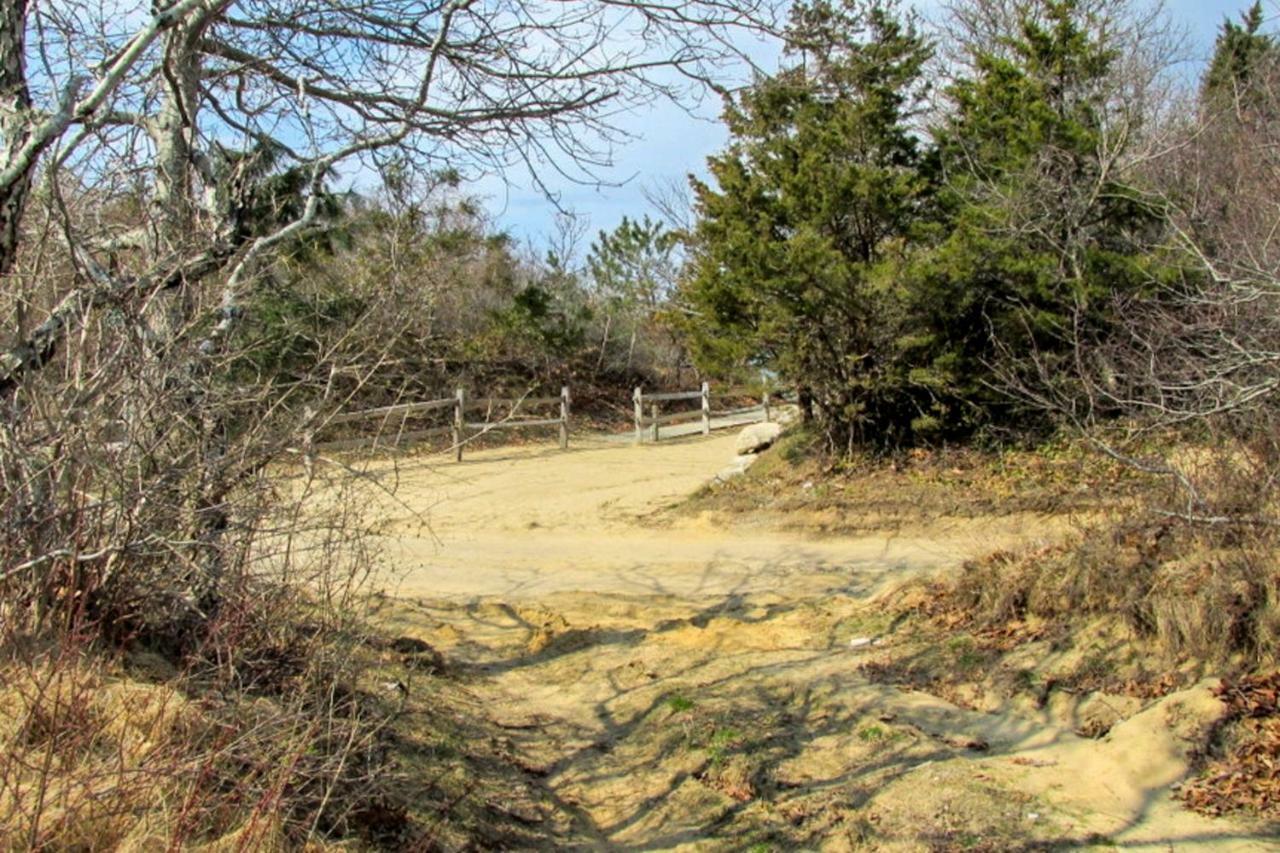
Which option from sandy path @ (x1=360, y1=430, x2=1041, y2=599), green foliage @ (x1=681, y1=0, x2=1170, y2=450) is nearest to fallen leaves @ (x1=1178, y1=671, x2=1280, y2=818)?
sandy path @ (x1=360, y1=430, x2=1041, y2=599)

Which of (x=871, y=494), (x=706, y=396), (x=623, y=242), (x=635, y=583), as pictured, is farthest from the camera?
(x=623, y=242)

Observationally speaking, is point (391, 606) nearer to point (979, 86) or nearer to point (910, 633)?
point (910, 633)

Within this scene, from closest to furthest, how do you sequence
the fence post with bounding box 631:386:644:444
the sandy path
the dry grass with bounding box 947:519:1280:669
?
the dry grass with bounding box 947:519:1280:669 → the sandy path → the fence post with bounding box 631:386:644:444

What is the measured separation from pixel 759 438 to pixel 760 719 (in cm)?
1124

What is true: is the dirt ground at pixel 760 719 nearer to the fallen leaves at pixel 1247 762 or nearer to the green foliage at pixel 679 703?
the green foliage at pixel 679 703

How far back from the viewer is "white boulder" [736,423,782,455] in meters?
17.2

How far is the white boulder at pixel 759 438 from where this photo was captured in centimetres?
1717

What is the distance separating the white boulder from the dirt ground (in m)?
5.35

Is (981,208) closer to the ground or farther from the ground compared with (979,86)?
closer to the ground

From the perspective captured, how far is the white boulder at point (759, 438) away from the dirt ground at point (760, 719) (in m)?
5.35

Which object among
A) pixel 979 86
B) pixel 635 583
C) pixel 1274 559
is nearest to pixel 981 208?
Result: pixel 979 86

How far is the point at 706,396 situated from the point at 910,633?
18495 millimetres

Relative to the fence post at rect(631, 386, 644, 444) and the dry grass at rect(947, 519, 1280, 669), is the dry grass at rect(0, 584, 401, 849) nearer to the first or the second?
the dry grass at rect(947, 519, 1280, 669)

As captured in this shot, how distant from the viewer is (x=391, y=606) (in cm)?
865
